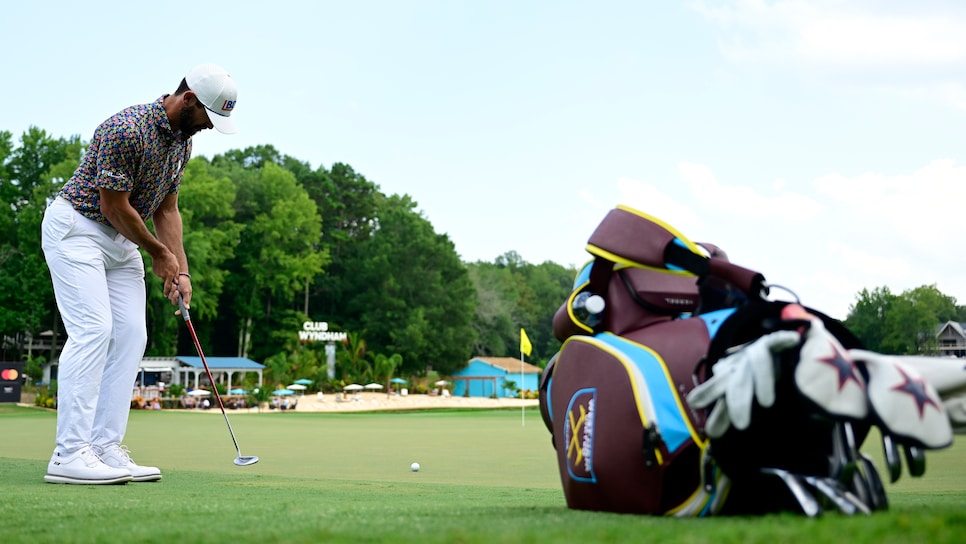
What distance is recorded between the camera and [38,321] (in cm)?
5728

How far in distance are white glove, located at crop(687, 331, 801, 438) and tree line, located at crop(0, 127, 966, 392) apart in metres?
51.6

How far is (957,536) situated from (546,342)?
11388 centimetres

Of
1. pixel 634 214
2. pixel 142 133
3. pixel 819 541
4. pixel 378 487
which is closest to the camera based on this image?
pixel 819 541

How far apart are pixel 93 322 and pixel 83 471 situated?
0.81 m

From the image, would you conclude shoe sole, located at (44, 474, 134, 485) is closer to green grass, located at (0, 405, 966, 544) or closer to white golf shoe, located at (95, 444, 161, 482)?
green grass, located at (0, 405, 966, 544)

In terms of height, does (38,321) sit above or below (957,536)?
above

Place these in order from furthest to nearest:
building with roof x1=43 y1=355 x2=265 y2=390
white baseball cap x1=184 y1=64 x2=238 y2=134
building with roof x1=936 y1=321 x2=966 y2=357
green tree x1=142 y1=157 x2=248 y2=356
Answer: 1. building with roof x1=936 y1=321 x2=966 y2=357
2. green tree x1=142 y1=157 x2=248 y2=356
3. building with roof x1=43 y1=355 x2=265 y2=390
4. white baseball cap x1=184 y1=64 x2=238 y2=134

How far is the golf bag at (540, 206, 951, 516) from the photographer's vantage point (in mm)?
2424

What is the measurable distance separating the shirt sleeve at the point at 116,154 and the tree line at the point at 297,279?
48.1 metres

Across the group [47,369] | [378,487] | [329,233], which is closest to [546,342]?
[329,233]

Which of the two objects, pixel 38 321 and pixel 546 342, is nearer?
pixel 38 321

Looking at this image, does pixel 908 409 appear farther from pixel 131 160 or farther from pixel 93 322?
pixel 93 322

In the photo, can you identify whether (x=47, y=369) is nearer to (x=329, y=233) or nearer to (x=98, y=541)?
(x=329, y=233)

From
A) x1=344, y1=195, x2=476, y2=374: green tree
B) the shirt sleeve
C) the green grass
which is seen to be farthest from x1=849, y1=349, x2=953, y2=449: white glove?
x1=344, y1=195, x2=476, y2=374: green tree
